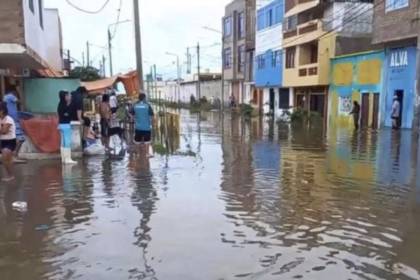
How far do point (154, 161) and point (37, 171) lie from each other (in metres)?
2.88

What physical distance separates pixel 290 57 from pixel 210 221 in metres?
34.7

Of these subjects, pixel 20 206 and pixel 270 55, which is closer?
pixel 20 206

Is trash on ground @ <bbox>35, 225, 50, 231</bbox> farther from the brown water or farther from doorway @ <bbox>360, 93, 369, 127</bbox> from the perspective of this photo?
doorway @ <bbox>360, 93, 369, 127</bbox>

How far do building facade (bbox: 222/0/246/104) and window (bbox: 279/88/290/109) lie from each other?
10784 mm

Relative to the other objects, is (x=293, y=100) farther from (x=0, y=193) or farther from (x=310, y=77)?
(x=0, y=193)

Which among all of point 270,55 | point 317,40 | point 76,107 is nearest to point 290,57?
point 270,55

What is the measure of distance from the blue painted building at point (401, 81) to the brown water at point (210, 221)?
43.2ft

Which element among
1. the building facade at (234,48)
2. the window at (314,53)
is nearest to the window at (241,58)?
the building facade at (234,48)

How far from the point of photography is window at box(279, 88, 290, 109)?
140ft

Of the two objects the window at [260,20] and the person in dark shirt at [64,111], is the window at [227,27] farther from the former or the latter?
the person in dark shirt at [64,111]

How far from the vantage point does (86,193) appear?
8523 mm

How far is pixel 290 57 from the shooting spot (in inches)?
1570

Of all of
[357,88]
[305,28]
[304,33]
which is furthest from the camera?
[304,33]

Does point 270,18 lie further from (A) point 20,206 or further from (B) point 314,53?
(A) point 20,206
